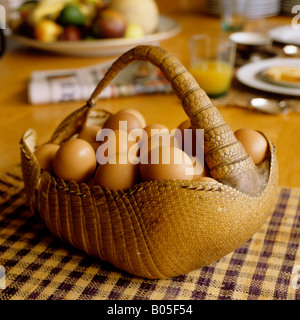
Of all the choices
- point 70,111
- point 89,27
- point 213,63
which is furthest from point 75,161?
point 89,27

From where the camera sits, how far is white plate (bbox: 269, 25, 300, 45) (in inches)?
55.4

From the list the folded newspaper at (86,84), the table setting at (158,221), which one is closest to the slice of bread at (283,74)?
the folded newspaper at (86,84)

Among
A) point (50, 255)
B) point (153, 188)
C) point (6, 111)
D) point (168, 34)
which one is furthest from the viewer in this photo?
point (168, 34)

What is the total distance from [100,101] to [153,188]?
0.62 m

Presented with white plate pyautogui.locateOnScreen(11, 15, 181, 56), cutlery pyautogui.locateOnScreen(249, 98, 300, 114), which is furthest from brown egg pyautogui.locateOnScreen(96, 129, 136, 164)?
white plate pyautogui.locateOnScreen(11, 15, 181, 56)

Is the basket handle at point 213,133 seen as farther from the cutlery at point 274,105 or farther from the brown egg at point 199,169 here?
the cutlery at point 274,105

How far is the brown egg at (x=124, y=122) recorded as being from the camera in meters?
0.56

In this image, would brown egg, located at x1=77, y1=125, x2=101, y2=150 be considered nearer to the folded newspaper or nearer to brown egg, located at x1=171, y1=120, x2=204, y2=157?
brown egg, located at x1=171, y1=120, x2=204, y2=157

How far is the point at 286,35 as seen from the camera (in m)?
1.46

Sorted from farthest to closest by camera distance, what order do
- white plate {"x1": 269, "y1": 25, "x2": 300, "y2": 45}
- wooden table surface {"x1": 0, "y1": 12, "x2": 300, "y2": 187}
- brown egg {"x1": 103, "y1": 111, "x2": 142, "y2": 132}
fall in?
white plate {"x1": 269, "y1": 25, "x2": 300, "y2": 45} < wooden table surface {"x1": 0, "y1": 12, "x2": 300, "y2": 187} < brown egg {"x1": 103, "y1": 111, "x2": 142, "y2": 132}

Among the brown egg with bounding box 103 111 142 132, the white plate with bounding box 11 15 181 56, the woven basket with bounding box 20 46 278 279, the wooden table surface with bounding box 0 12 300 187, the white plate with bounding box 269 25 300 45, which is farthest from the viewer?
the white plate with bounding box 269 25 300 45
